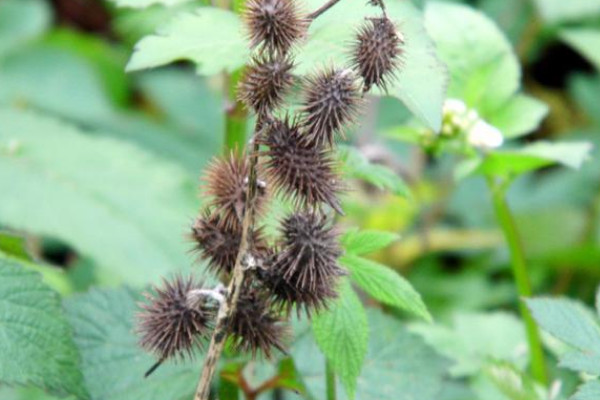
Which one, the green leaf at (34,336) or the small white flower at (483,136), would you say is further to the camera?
the small white flower at (483,136)

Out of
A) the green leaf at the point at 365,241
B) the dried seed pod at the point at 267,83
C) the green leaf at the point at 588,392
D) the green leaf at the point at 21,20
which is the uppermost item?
the green leaf at the point at 21,20

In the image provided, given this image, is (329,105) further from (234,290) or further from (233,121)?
(233,121)

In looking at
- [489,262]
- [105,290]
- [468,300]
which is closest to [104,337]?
[105,290]

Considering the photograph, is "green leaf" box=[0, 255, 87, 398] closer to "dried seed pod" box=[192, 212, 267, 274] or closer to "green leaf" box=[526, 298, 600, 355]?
"dried seed pod" box=[192, 212, 267, 274]

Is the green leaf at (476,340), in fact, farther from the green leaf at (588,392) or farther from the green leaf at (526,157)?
the green leaf at (588,392)

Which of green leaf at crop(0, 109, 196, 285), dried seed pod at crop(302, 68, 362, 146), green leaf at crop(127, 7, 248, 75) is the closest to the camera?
dried seed pod at crop(302, 68, 362, 146)

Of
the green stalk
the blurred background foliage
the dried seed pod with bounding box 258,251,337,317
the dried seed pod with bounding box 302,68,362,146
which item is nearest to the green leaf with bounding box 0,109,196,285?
the blurred background foliage

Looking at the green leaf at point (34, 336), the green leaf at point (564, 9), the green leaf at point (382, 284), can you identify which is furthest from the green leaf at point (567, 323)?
the green leaf at point (564, 9)

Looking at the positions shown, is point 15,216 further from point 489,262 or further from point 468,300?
point 489,262

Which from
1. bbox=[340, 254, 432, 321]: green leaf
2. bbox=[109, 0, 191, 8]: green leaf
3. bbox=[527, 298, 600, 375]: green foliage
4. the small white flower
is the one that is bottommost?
bbox=[527, 298, 600, 375]: green foliage
